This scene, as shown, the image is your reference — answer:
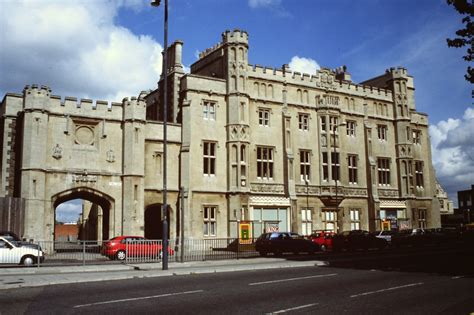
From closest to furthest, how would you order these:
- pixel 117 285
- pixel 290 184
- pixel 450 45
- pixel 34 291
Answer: pixel 34 291, pixel 117 285, pixel 450 45, pixel 290 184

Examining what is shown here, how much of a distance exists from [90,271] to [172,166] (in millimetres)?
15168

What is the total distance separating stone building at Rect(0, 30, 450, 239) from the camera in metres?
30.6

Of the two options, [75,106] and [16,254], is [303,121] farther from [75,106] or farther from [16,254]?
[16,254]

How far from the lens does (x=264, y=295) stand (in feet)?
39.0

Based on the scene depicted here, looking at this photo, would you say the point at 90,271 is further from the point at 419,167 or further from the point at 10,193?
the point at 419,167

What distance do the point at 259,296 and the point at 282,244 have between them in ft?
56.7

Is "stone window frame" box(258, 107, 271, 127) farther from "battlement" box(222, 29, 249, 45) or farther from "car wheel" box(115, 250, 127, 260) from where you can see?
"car wheel" box(115, 250, 127, 260)

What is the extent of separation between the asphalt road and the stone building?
1517cm

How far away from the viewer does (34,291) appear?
43.9 ft

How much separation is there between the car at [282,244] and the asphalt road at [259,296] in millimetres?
11811

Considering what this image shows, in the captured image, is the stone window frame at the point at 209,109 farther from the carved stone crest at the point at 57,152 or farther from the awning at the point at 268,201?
the carved stone crest at the point at 57,152

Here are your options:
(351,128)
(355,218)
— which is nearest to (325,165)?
(351,128)

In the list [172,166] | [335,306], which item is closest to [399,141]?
[172,166]

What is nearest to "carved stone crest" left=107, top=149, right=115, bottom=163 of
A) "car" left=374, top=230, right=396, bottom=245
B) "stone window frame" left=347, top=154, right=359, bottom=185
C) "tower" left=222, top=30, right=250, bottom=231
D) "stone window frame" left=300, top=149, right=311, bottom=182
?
"tower" left=222, top=30, right=250, bottom=231
